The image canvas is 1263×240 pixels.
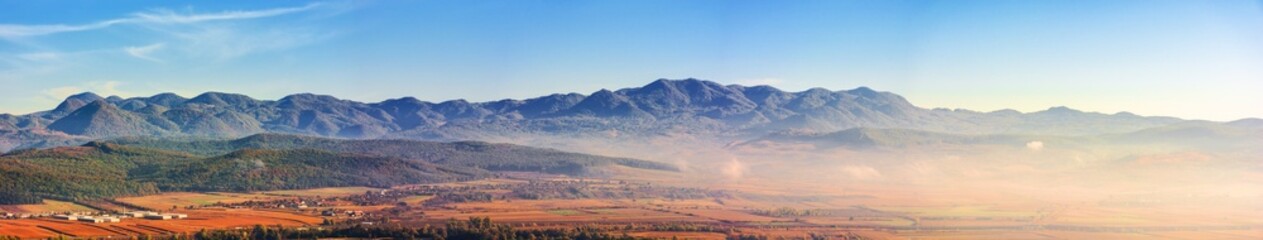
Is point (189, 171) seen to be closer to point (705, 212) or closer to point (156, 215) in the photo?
point (156, 215)

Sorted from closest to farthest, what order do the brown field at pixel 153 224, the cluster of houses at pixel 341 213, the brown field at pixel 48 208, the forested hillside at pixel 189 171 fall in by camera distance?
the brown field at pixel 153 224
the brown field at pixel 48 208
the cluster of houses at pixel 341 213
the forested hillside at pixel 189 171

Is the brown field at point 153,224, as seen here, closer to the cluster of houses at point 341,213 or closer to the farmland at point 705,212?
the farmland at point 705,212

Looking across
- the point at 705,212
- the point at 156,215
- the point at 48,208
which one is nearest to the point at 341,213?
the point at 156,215

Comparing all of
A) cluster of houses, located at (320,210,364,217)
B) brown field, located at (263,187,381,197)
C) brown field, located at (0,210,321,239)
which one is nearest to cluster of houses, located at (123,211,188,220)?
brown field, located at (0,210,321,239)

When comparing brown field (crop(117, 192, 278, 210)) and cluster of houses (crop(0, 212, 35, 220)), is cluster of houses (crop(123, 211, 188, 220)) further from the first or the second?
brown field (crop(117, 192, 278, 210))

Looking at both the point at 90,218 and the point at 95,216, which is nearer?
the point at 90,218

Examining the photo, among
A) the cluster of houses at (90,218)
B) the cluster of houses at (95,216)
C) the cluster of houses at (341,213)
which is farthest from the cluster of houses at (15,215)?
the cluster of houses at (341,213)

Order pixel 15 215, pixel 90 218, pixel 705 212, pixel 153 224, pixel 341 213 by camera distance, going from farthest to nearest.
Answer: pixel 705 212 < pixel 341 213 < pixel 15 215 < pixel 90 218 < pixel 153 224

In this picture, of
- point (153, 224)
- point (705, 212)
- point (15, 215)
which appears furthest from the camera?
point (705, 212)
